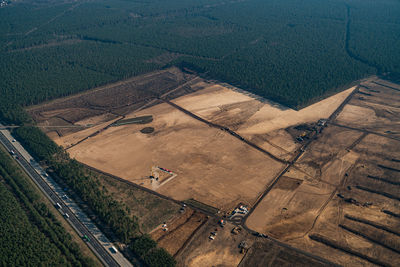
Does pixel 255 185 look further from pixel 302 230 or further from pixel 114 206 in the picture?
pixel 114 206

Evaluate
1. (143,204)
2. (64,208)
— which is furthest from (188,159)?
(64,208)

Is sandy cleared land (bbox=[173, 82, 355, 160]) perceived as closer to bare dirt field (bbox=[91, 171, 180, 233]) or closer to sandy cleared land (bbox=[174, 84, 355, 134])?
sandy cleared land (bbox=[174, 84, 355, 134])

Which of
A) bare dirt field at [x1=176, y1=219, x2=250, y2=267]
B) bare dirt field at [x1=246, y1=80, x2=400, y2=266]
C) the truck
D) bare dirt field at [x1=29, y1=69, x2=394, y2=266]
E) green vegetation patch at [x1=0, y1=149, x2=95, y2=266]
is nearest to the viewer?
green vegetation patch at [x1=0, y1=149, x2=95, y2=266]

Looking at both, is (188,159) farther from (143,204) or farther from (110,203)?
(110,203)

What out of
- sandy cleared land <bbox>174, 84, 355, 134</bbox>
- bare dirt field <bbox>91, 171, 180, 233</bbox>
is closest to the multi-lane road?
bare dirt field <bbox>91, 171, 180, 233</bbox>

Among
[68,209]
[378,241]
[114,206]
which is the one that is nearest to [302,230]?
[378,241]

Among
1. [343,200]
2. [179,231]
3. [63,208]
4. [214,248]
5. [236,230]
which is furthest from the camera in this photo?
[343,200]

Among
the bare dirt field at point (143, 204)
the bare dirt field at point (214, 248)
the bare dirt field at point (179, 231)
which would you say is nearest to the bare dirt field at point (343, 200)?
the bare dirt field at point (214, 248)
